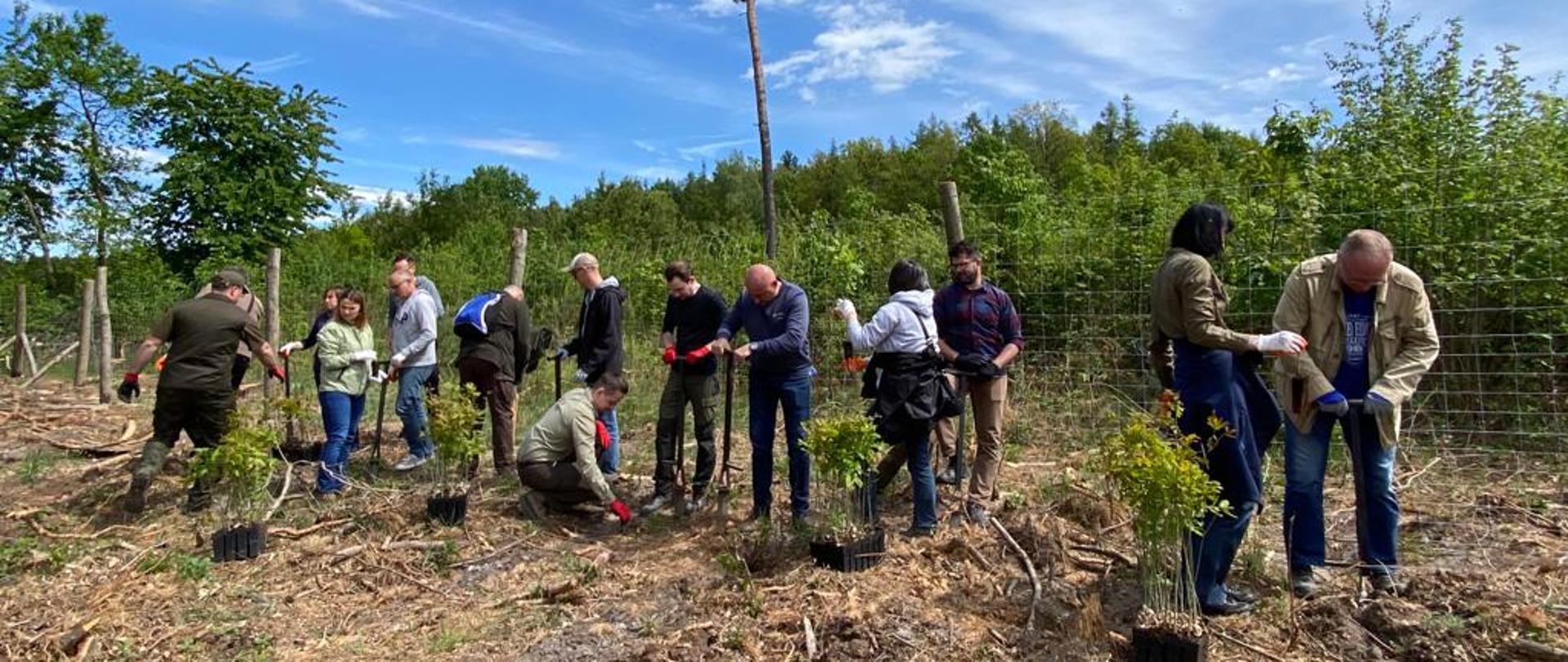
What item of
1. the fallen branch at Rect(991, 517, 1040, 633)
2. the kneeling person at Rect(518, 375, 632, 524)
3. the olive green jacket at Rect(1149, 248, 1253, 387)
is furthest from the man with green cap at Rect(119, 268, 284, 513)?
the olive green jacket at Rect(1149, 248, 1253, 387)

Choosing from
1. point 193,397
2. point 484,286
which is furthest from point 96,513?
point 484,286

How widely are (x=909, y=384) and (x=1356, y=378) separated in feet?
6.28

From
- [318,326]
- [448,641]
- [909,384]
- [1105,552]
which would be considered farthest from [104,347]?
[1105,552]

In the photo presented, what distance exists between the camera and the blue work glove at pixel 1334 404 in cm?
364

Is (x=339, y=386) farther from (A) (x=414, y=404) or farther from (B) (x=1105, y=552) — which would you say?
(B) (x=1105, y=552)

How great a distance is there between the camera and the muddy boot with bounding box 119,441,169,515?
577cm

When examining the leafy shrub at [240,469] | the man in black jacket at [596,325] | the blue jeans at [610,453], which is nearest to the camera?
the leafy shrub at [240,469]

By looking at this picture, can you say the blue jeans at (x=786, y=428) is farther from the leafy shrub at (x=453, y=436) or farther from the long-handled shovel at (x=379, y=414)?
the long-handled shovel at (x=379, y=414)

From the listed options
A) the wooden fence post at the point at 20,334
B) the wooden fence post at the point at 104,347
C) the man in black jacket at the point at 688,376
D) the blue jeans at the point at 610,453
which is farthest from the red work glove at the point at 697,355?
the wooden fence post at the point at 20,334

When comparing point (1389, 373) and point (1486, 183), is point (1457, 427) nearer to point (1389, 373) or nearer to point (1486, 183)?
point (1486, 183)

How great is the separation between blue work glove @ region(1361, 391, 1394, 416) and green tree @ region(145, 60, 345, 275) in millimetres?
21210

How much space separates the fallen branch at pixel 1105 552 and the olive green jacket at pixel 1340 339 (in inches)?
36.7

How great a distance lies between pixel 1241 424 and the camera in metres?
3.62

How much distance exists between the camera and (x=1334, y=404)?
3.64 metres
